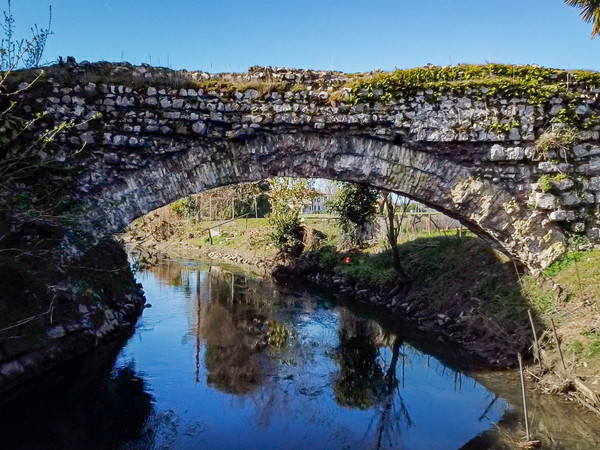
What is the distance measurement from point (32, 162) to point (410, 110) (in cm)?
612

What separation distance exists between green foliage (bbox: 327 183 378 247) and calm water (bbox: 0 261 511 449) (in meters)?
6.55

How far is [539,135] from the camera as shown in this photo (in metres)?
8.51

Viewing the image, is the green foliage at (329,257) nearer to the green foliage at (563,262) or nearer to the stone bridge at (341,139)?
the stone bridge at (341,139)

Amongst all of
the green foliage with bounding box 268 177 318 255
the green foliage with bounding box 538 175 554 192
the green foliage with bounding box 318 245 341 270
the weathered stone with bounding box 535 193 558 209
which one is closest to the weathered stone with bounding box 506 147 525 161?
the green foliage with bounding box 538 175 554 192

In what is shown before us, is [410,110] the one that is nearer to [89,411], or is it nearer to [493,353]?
[493,353]

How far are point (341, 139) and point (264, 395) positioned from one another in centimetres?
426

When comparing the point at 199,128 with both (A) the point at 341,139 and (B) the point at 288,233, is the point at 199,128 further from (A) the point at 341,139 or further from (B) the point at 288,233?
A: (B) the point at 288,233

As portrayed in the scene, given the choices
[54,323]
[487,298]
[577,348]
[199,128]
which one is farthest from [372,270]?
[54,323]

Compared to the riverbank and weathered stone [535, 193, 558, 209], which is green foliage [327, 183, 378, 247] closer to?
the riverbank

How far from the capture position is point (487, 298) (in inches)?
383

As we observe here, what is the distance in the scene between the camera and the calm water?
19.9ft

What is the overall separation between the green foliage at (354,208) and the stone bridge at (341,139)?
28.8 ft

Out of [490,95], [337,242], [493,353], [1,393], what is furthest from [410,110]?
[337,242]

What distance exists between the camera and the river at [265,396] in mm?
6059
